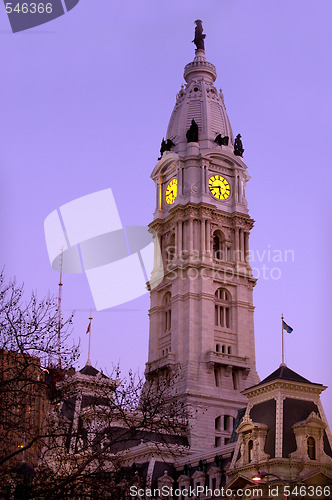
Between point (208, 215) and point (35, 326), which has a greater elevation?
point (208, 215)

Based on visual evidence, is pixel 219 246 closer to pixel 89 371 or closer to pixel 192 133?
pixel 192 133

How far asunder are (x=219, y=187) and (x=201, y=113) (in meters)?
12.0

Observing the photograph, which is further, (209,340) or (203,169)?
(203,169)

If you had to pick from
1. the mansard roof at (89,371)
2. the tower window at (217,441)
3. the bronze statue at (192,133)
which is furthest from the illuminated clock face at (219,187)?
the tower window at (217,441)

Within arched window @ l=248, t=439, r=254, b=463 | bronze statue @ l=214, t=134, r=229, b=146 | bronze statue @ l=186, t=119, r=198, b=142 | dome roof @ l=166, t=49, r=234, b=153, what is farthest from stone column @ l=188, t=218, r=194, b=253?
arched window @ l=248, t=439, r=254, b=463

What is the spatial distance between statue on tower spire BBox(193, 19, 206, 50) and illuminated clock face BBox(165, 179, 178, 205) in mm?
26098

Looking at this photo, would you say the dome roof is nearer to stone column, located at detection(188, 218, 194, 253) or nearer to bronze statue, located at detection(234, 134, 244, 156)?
bronze statue, located at detection(234, 134, 244, 156)

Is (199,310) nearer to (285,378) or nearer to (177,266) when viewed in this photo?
(177,266)

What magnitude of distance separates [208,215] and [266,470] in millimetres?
52718

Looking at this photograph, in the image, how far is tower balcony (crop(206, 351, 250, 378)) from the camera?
98.2 m

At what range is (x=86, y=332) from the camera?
3775 inches

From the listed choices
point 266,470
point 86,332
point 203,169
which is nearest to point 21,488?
point 266,470

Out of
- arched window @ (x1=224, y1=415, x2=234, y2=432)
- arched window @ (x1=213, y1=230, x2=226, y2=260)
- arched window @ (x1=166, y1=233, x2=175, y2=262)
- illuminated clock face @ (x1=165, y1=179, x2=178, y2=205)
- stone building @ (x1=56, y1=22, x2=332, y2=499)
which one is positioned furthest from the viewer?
illuminated clock face @ (x1=165, y1=179, x2=178, y2=205)

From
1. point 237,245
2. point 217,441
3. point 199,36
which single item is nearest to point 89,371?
point 217,441
